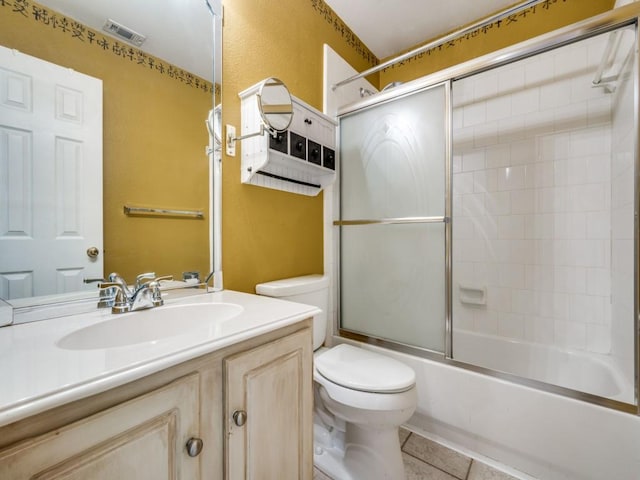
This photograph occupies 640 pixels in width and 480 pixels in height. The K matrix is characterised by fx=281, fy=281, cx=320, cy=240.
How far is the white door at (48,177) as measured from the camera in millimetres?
741

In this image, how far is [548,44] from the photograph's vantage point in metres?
1.17

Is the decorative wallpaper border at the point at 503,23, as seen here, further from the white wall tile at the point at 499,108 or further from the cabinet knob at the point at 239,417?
the cabinet knob at the point at 239,417

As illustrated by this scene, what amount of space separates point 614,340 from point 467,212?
1.02 metres

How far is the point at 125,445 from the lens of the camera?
0.49 m

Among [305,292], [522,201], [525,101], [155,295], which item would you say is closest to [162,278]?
[155,295]

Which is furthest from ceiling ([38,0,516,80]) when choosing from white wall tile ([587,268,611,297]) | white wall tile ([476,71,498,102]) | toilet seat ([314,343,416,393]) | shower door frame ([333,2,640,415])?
white wall tile ([587,268,611,297])

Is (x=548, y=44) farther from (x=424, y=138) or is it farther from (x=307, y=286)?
(x=307, y=286)

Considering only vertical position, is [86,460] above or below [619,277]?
below

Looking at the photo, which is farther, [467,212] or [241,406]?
[467,212]

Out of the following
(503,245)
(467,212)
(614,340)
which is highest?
(467,212)

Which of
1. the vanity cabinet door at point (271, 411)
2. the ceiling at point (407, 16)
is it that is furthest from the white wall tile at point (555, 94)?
the vanity cabinet door at point (271, 411)

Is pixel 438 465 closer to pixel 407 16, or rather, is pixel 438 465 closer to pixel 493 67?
pixel 493 67

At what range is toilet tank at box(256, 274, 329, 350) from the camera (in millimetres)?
1316

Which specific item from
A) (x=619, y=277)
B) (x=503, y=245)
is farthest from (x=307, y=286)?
(x=619, y=277)
